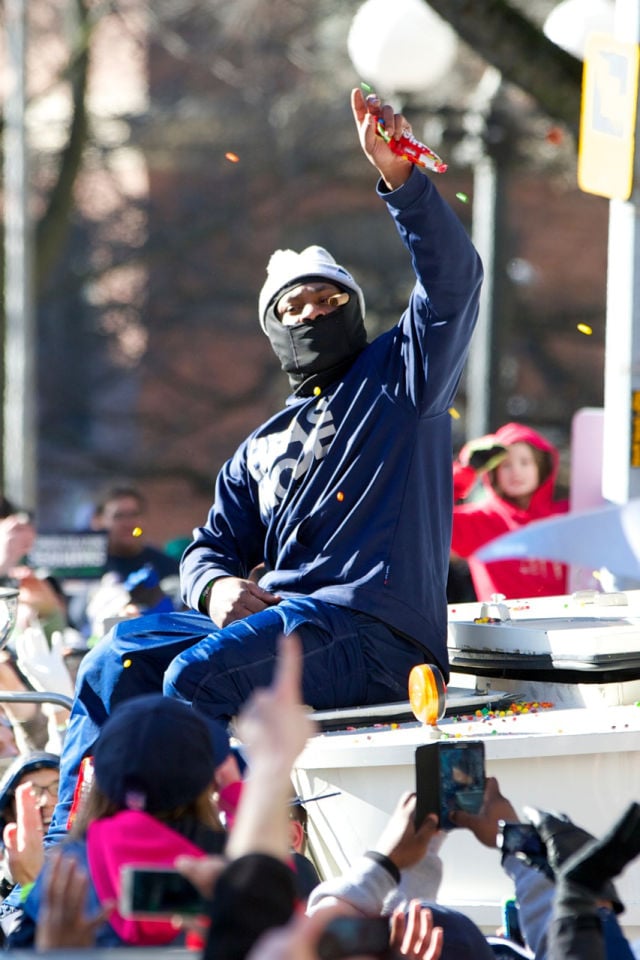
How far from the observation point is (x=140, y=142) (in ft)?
76.1

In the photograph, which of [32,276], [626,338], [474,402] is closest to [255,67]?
[32,276]

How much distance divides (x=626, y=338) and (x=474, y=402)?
572 cm

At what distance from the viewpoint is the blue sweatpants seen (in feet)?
13.9

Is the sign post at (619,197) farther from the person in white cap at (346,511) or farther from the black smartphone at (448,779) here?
the black smartphone at (448,779)

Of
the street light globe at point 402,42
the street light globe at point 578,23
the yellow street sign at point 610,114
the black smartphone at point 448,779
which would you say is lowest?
the black smartphone at point 448,779

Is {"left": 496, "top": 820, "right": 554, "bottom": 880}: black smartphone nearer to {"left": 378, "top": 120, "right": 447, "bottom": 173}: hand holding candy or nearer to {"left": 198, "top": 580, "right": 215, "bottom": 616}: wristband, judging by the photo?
{"left": 198, "top": 580, "right": 215, "bottom": 616}: wristband

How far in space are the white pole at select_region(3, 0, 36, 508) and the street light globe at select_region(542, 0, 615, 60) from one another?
9.40 metres

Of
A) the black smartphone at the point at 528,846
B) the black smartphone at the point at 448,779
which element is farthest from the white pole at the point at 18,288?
the black smartphone at the point at 528,846

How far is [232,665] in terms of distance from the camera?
425 cm

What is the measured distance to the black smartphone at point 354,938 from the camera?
270 centimetres

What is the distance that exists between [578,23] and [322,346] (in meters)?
4.52

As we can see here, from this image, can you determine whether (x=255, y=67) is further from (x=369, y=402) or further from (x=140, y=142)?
(x=369, y=402)

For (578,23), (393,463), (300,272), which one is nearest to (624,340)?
(300,272)

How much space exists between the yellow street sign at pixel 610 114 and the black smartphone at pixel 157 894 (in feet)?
14.3
